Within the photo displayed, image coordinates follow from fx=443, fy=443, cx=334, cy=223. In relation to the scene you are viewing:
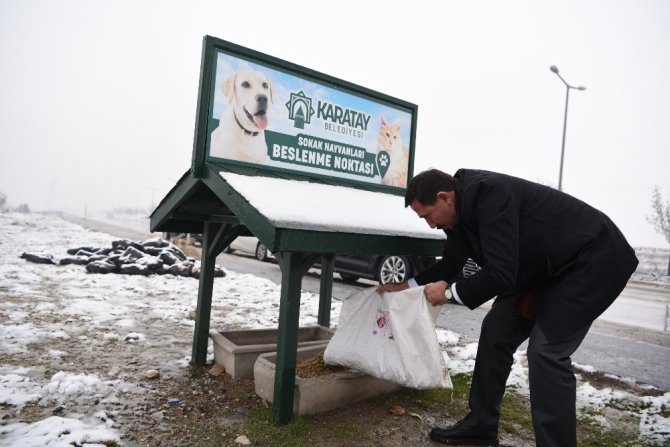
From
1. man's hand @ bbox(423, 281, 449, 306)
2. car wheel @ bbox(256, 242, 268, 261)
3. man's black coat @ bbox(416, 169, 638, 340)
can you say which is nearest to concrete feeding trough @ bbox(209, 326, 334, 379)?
man's hand @ bbox(423, 281, 449, 306)

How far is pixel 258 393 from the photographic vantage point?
3434mm

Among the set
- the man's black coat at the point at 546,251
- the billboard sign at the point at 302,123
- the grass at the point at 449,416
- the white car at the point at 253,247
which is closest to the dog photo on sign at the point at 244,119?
the billboard sign at the point at 302,123

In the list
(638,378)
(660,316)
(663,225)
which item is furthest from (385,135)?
(663,225)

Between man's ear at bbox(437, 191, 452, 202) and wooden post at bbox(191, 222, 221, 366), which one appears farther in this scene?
wooden post at bbox(191, 222, 221, 366)

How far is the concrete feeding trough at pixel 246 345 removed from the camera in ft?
12.6

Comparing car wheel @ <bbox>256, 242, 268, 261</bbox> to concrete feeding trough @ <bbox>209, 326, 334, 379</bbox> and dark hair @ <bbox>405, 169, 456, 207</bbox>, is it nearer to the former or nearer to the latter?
concrete feeding trough @ <bbox>209, 326, 334, 379</bbox>

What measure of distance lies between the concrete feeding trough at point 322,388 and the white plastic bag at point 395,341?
192mm

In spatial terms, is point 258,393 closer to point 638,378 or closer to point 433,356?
point 433,356

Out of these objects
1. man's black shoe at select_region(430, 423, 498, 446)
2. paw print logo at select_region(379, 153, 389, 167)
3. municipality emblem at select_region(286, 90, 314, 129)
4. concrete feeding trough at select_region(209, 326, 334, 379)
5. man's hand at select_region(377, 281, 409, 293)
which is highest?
municipality emblem at select_region(286, 90, 314, 129)

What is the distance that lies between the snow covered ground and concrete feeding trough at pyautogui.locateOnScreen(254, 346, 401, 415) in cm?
96

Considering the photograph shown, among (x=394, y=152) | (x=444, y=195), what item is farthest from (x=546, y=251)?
(x=394, y=152)

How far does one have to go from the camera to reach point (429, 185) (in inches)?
104

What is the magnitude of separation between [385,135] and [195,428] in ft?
11.1

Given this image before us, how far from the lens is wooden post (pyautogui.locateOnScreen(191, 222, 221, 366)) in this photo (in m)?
4.09
